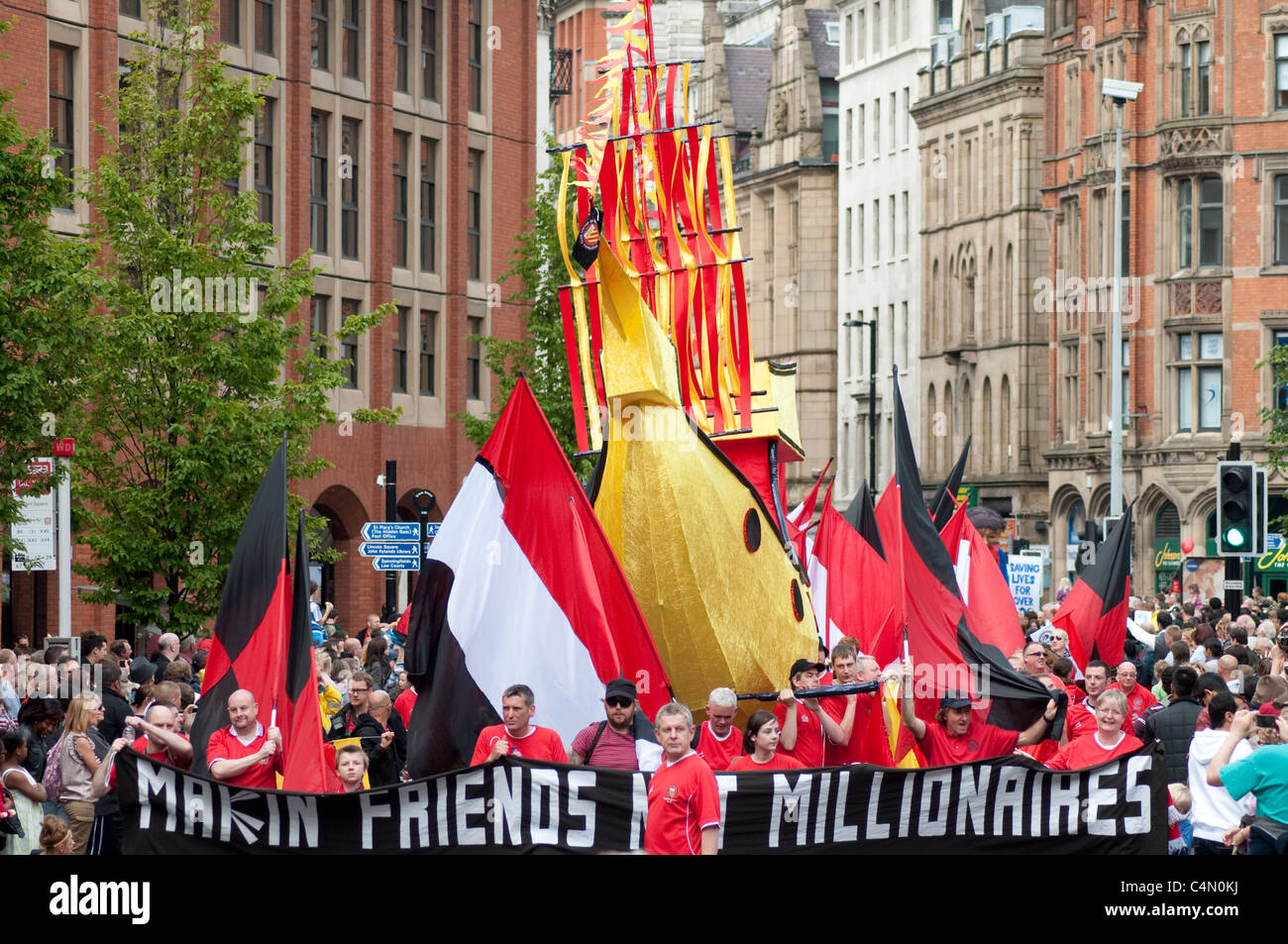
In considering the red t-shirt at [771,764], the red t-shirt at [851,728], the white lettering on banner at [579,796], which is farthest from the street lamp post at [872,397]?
the white lettering on banner at [579,796]

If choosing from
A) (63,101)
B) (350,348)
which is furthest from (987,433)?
(63,101)

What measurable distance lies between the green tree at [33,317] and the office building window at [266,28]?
21972 millimetres

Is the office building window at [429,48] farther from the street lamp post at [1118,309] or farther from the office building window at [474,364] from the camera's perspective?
the street lamp post at [1118,309]

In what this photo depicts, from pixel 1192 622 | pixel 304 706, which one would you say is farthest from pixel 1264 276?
pixel 304 706

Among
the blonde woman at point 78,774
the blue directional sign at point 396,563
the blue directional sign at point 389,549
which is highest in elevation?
the blue directional sign at point 389,549

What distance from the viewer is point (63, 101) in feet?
135

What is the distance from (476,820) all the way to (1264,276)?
173ft

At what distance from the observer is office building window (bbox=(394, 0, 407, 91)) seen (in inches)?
2036

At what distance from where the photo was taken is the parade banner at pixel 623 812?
1205 centimetres

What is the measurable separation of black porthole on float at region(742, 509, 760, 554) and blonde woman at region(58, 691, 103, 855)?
16.9ft

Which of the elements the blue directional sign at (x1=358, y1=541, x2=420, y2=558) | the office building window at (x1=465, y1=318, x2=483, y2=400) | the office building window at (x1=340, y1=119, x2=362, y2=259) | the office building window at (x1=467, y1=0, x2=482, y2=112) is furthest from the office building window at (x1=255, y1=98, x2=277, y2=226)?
the blue directional sign at (x1=358, y1=541, x2=420, y2=558)

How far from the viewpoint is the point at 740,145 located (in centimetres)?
10075
